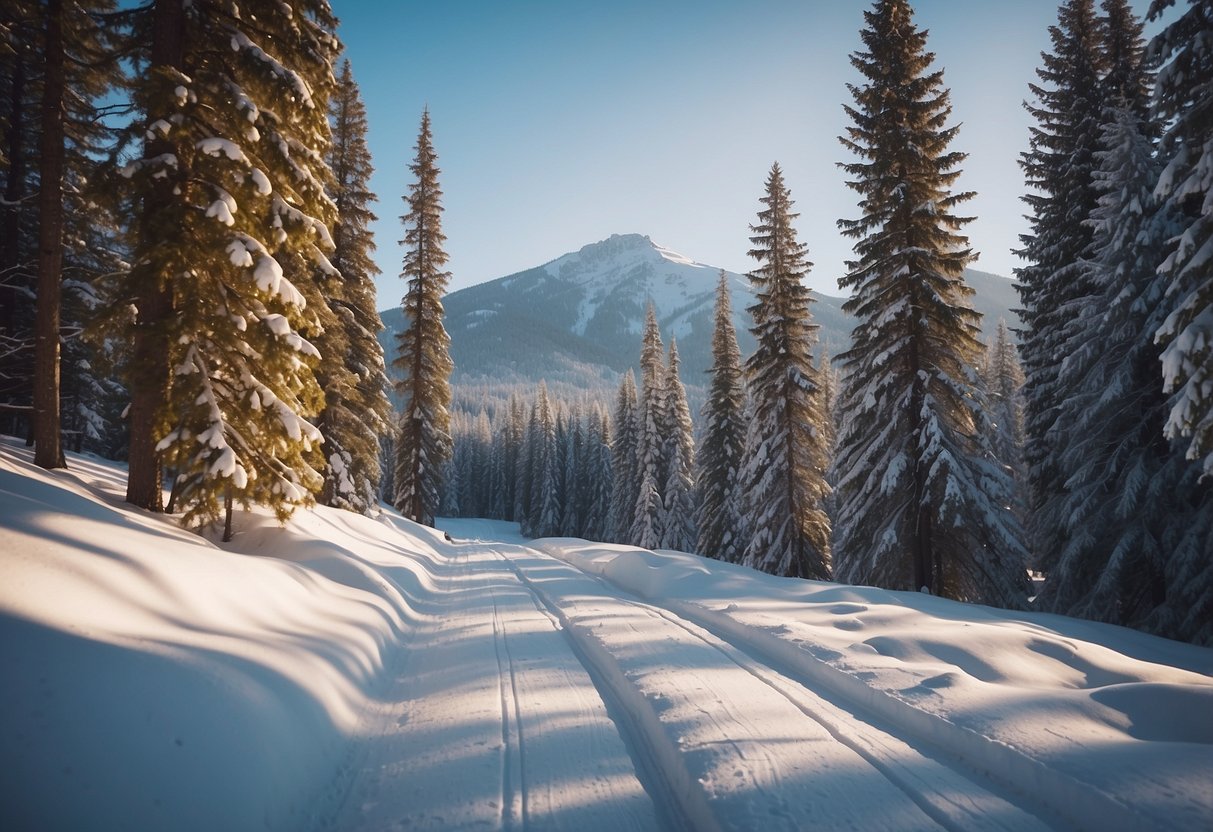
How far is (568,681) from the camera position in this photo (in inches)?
216

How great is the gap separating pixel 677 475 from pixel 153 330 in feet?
96.3

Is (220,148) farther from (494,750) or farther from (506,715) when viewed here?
(494,750)

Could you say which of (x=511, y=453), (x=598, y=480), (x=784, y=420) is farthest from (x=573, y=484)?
(x=784, y=420)

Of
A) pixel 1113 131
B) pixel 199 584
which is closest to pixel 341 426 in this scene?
pixel 199 584

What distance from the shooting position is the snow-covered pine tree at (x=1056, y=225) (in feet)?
52.4

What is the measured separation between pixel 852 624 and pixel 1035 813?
4.48m

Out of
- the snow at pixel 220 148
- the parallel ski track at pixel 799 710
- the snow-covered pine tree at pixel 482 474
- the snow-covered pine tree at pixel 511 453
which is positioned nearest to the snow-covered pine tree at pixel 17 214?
the snow at pixel 220 148

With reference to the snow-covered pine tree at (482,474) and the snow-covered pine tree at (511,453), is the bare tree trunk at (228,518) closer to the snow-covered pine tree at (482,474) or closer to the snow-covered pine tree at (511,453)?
the snow-covered pine tree at (511,453)

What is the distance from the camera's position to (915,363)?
44.8 feet

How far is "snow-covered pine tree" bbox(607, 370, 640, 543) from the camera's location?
41.2m

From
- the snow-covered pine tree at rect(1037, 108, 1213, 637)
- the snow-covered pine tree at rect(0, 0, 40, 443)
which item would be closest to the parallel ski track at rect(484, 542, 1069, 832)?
the snow-covered pine tree at rect(1037, 108, 1213, 637)

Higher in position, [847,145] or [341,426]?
[847,145]

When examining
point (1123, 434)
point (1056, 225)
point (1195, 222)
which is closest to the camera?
point (1195, 222)

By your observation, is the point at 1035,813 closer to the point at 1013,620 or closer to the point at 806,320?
the point at 1013,620
